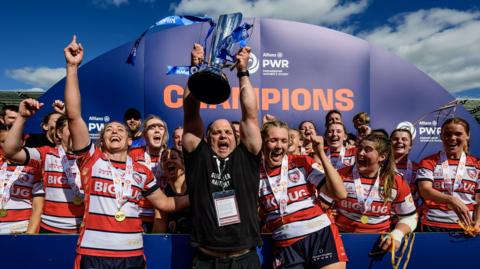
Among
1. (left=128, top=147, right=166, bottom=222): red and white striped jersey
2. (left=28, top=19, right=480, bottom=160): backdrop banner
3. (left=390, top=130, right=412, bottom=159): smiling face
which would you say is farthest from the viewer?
(left=28, top=19, right=480, bottom=160): backdrop banner

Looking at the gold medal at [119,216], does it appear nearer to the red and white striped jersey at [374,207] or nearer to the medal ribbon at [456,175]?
the red and white striped jersey at [374,207]

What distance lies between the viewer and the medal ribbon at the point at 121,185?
7.85ft

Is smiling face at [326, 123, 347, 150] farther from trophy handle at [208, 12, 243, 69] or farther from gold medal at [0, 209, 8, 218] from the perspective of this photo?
gold medal at [0, 209, 8, 218]

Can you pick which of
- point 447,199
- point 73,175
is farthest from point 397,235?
point 73,175

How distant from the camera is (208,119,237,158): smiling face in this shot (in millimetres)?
2363

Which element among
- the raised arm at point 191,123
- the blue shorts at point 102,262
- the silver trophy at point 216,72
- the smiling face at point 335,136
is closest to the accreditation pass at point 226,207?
the raised arm at point 191,123

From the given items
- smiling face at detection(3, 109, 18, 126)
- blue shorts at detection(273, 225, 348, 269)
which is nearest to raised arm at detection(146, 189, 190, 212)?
blue shorts at detection(273, 225, 348, 269)

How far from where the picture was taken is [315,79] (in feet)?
23.5

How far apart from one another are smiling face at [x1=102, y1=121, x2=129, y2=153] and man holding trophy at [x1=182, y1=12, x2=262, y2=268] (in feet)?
1.76

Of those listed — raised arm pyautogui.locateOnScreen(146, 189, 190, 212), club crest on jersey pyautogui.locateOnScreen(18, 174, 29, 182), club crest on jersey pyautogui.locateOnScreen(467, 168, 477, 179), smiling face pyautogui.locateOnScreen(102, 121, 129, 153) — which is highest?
smiling face pyautogui.locateOnScreen(102, 121, 129, 153)

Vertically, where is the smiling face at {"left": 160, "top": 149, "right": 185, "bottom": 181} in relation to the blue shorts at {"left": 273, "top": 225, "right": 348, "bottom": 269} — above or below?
above

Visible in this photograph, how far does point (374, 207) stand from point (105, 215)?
1.96 meters

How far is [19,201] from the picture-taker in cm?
323

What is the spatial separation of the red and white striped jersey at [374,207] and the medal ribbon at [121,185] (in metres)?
1.62
